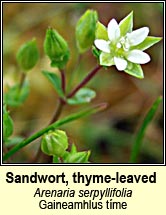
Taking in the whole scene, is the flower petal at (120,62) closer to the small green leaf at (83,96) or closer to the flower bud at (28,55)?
the small green leaf at (83,96)

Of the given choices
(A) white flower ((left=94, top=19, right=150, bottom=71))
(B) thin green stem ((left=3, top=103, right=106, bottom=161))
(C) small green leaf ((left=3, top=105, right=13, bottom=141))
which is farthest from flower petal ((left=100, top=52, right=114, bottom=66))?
(C) small green leaf ((left=3, top=105, right=13, bottom=141))

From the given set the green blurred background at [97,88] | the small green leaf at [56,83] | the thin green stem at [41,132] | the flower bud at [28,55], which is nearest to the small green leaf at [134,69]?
the thin green stem at [41,132]

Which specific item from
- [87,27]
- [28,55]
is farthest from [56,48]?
[28,55]

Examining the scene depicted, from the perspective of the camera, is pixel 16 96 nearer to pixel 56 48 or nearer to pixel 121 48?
pixel 56 48

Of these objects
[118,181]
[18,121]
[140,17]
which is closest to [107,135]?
[18,121]

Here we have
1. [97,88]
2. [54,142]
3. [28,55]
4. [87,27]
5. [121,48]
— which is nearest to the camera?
[54,142]
